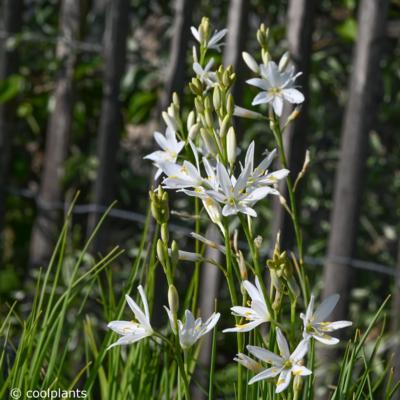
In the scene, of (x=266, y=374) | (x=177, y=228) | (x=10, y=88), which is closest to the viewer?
(x=266, y=374)

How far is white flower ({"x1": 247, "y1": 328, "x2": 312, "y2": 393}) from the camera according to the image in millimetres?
1021

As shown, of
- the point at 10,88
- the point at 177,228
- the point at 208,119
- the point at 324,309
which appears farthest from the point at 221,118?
the point at 10,88

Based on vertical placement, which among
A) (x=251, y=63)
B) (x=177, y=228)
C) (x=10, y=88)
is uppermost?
(x=251, y=63)

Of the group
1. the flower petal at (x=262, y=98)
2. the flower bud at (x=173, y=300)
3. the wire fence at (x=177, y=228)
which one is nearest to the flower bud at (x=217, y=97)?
the flower petal at (x=262, y=98)

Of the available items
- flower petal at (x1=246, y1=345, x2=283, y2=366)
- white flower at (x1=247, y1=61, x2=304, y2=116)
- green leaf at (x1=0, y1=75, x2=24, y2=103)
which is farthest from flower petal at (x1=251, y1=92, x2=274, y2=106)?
green leaf at (x1=0, y1=75, x2=24, y2=103)

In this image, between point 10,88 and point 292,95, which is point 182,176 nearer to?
point 292,95

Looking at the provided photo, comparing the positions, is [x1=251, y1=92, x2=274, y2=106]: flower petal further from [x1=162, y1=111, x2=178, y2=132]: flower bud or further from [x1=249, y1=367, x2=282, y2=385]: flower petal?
[x1=249, y1=367, x2=282, y2=385]: flower petal

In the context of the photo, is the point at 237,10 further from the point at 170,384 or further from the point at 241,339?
the point at 241,339

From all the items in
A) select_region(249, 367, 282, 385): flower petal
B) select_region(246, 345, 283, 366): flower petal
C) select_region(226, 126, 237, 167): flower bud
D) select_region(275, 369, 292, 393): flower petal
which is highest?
select_region(226, 126, 237, 167): flower bud

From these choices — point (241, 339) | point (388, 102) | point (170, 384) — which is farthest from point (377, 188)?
point (241, 339)

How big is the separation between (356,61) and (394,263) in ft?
3.29

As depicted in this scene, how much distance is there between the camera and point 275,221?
2.29 m

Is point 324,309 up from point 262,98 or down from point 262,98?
down

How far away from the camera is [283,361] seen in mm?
1047
